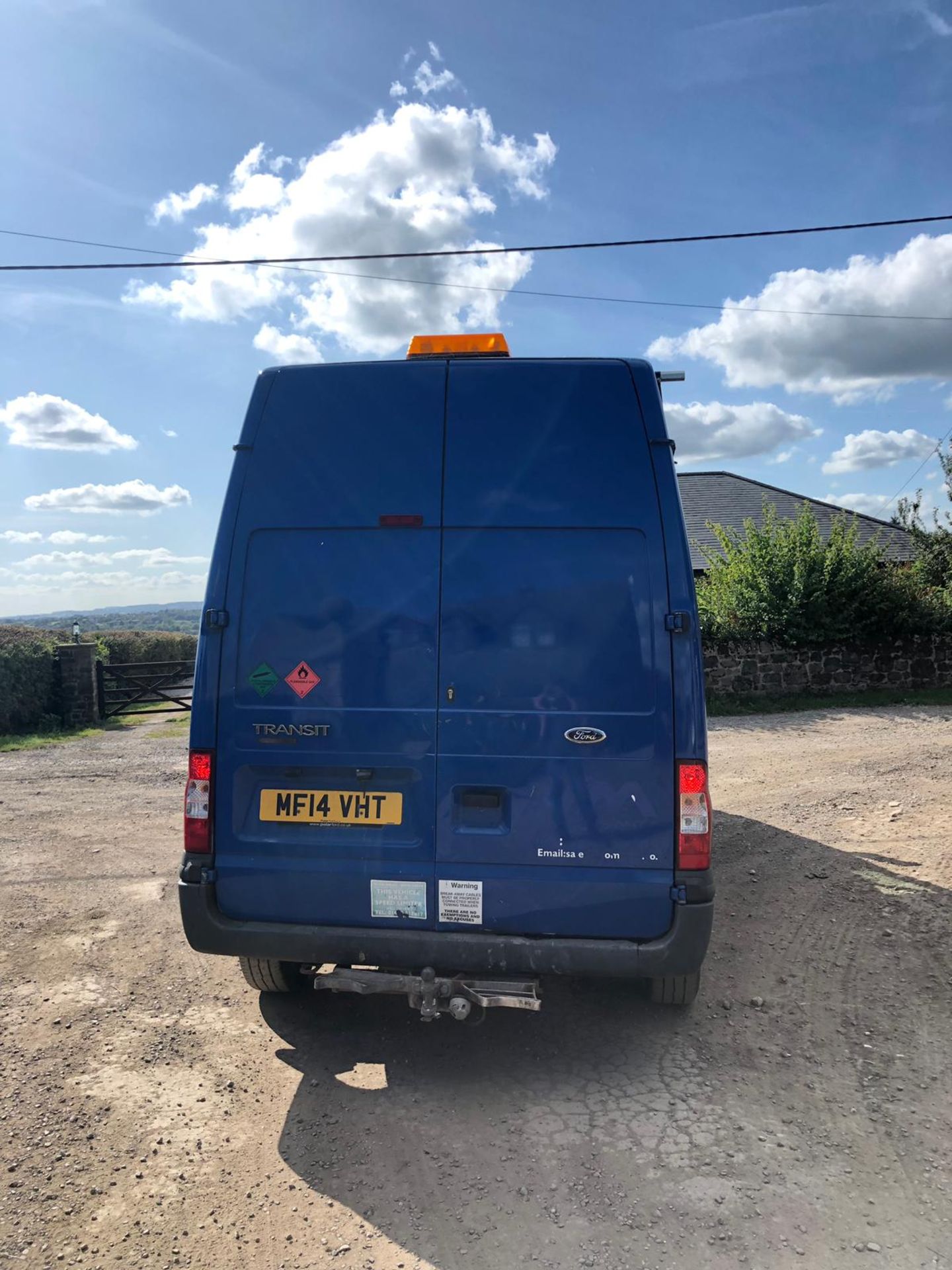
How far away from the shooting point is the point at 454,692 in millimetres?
3383

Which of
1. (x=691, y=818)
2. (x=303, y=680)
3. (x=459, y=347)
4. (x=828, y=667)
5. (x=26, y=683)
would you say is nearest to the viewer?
(x=691, y=818)

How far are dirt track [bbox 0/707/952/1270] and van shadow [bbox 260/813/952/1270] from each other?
0.5 inches

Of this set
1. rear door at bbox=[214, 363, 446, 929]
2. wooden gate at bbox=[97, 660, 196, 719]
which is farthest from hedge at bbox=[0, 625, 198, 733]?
rear door at bbox=[214, 363, 446, 929]

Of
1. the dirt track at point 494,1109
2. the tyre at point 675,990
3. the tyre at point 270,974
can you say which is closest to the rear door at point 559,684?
the tyre at point 675,990

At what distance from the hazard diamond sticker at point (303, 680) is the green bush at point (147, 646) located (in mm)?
21376

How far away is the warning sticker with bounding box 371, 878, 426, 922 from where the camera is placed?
3.41 metres

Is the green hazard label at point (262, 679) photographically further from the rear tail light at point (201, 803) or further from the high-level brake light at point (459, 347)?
the high-level brake light at point (459, 347)

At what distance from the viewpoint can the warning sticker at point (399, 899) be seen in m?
3.41

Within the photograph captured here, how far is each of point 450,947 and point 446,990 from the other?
0.19 m

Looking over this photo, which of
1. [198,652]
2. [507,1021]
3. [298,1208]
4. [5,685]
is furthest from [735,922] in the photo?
[5,685]

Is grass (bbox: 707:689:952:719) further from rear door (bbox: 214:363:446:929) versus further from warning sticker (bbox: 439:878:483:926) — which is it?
rear door (bbox: 214:363:446:929)

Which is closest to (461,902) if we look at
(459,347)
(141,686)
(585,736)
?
(585,736)

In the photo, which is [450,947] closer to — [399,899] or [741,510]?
[399,899]

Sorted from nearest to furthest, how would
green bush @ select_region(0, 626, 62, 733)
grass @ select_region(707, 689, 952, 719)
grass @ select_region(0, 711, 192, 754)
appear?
1. grass @ select_region(0, 711, 192, 754)
2. green bush @ select_region(0, 626, 62, 733)
3. grass @ select_region(707, 689, 952, 719)
